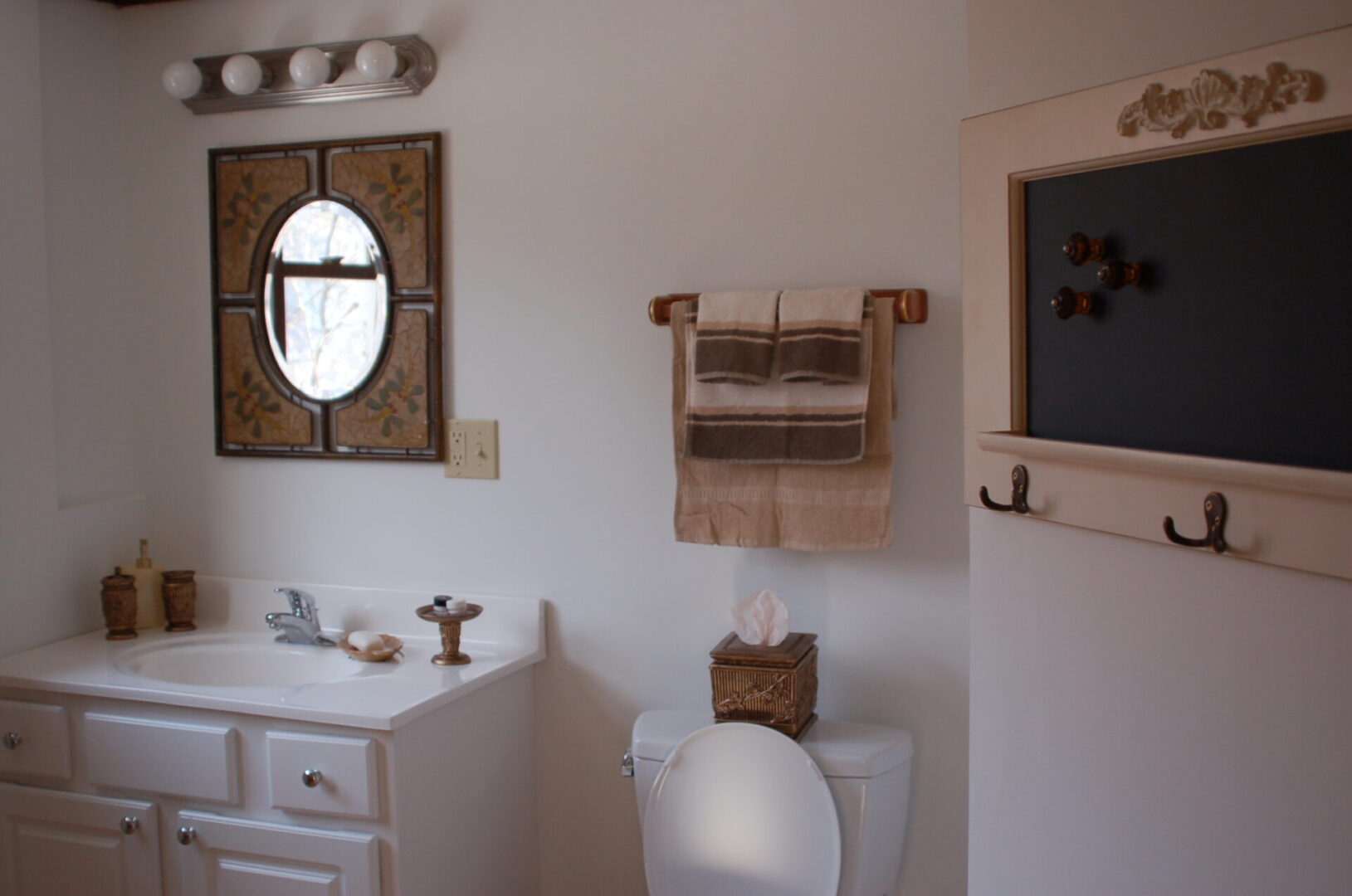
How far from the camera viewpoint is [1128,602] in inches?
36.1

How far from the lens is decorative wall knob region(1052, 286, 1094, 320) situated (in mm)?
927

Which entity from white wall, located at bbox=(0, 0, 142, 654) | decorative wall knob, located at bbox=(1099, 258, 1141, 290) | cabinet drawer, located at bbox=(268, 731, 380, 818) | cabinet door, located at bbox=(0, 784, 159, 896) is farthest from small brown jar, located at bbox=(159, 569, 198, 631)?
decorative wall knob, located at bbox=(1099, 258, 1141, 290)

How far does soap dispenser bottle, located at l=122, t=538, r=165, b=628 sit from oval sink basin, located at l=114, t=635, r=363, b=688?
5.7 inches

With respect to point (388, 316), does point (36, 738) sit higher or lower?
lower

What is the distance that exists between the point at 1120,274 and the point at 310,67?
6.02 ft

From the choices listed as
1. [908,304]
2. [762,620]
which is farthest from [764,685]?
[908,304]

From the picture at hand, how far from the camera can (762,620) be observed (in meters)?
1.88

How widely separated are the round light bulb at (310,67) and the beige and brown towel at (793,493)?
911 mm

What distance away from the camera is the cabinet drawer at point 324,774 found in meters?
1.82

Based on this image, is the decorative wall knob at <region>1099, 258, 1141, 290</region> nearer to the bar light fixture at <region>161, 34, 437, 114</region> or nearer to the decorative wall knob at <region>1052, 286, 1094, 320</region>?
the decorative wall knob at <region>1052, 286, 1094, 320</region>

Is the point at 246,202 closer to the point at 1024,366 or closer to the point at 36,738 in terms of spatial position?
Answer: the point at 36,738

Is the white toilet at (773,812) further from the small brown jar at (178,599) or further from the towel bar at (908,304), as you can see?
the small brown jar at (178,599)

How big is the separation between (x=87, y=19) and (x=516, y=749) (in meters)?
1.86

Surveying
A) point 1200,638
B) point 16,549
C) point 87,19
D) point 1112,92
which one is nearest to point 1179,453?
point 1200,638
